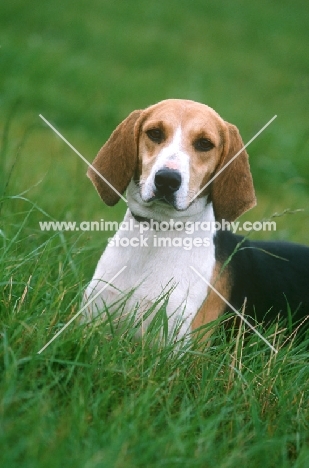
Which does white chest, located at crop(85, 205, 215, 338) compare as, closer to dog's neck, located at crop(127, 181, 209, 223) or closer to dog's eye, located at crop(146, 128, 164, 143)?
dog's neck, located at crop(127, 181, 209, 223)

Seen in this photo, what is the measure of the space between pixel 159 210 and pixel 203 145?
52 centimetres

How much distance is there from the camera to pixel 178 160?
15.1ft

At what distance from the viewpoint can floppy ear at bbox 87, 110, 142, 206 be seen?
5.02 meters

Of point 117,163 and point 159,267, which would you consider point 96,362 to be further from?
point 117,163

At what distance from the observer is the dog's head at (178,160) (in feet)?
15.1

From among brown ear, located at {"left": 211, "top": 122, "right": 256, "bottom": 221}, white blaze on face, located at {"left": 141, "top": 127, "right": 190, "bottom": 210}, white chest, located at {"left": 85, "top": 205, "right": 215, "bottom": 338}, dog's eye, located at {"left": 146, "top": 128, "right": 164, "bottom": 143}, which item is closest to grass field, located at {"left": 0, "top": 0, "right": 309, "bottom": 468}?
white chest, located at {"left": 85, "top": 205, "right": 215, "bottom": 338}

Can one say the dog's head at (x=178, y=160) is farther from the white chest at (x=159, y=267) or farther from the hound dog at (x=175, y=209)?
the white chest at (x=159, y=267)

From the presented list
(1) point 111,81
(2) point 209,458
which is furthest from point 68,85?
(2) point 209,458

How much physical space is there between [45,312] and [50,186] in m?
3.27

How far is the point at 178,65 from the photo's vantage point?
58.6 feet

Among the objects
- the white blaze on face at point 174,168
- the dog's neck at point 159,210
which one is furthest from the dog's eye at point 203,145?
the dog's neck at point 159,210

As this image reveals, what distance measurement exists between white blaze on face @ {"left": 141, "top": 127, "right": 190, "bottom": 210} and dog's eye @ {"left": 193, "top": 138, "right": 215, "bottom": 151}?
168 mm

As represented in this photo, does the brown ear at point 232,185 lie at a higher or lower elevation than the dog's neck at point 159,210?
higher

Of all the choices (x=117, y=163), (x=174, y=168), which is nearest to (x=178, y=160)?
(x=174, y=168)
